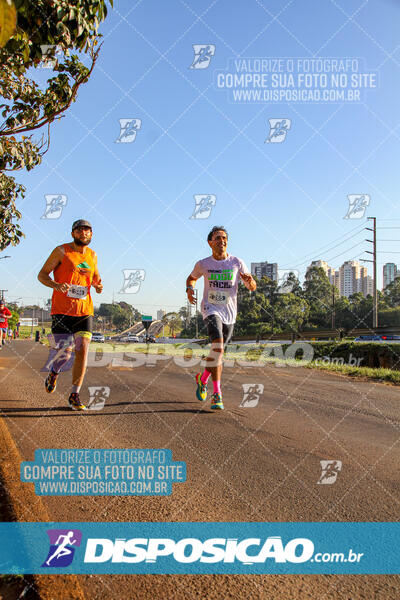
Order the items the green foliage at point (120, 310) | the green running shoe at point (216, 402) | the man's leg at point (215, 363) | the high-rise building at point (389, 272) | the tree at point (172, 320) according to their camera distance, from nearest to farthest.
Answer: the man's leg at point (215, 363) < the green running shoe at point (216, 402) < the tree at point (172, 320) < the green foliage at point (120, 310) < the high-rise building at point (389, 272)

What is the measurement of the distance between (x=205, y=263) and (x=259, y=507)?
8.71ft

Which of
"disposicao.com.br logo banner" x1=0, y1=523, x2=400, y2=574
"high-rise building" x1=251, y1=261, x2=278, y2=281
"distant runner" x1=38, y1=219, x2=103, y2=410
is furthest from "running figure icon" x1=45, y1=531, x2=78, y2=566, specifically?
"high-rise building" x1=251, y1=261, x2=278, y2=281

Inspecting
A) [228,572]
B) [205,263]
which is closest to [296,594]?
[228,572]

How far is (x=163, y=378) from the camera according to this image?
9008 mm

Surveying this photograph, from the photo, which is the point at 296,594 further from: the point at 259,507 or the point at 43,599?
the point at 43,599

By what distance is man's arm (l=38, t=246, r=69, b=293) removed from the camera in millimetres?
3738

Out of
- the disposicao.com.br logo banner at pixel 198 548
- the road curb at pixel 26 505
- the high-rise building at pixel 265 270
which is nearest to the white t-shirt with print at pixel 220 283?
the road curb at pixel 26 505

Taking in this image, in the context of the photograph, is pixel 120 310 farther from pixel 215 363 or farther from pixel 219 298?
pixel 219 298

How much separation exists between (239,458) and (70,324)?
191 centimetres

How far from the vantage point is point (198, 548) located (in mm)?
2154

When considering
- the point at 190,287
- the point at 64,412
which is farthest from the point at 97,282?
the point at 64,412

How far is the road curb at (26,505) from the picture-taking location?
176 cm

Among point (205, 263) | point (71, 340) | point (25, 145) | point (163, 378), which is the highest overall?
point (25, 145)

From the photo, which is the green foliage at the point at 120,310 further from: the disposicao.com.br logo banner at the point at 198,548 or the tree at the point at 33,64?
the disposicao.com.br logo banner at the point at 198,548
